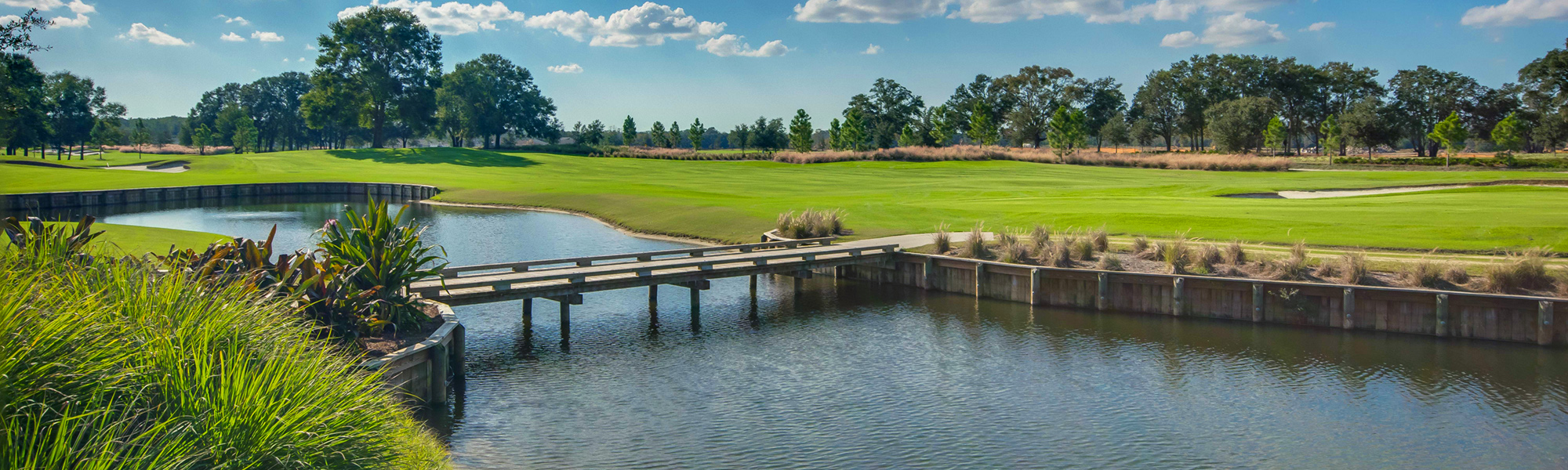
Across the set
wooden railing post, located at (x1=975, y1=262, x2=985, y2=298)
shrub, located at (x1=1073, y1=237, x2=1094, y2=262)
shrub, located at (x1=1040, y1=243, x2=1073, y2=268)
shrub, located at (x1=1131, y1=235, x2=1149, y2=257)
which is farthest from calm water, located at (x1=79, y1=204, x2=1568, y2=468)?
shrub, located at (x1=1131, y1=235, x2=1149, y2=257)

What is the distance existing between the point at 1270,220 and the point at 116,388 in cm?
2647

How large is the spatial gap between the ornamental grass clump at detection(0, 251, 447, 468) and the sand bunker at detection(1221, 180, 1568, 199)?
37.2 metres

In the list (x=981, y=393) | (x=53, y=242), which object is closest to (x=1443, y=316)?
(x=981, y=393)

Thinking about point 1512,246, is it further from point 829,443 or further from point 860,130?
→ point 860,130

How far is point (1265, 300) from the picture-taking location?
18.9 m

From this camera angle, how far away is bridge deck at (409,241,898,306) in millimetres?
17781

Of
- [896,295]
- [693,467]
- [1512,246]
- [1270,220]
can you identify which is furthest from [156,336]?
[1270,220]

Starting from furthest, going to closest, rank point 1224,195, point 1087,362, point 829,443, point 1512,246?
point 1224,195, point 1512,246, point 1087,362, point 829,443

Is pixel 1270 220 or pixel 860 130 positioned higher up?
pixel 860 130

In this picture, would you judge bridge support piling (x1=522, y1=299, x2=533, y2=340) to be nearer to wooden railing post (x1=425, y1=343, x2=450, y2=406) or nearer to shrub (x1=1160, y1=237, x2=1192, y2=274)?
wooden railing post (x1=425, y1=343, x2=450, y2=406)

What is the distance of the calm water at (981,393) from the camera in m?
11.8

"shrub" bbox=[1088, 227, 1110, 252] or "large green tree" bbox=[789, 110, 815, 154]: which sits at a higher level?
"large green tree" bbox=[789, 110, 815, 154]

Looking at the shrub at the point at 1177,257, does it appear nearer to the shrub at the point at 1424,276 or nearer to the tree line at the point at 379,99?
the shrub at the point at 1424,276

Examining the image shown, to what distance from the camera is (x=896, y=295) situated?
23141mm
